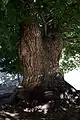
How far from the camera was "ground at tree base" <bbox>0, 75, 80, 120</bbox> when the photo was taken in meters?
4.75

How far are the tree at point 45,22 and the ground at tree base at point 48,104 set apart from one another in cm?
54

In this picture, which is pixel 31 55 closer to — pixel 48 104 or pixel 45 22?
pixel 45 22

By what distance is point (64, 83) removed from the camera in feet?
20.2

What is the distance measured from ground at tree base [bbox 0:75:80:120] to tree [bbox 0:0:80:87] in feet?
1.76

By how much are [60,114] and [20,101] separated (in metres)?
1.10

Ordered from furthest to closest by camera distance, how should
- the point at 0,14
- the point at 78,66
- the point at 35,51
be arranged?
1. the point at 78,66
2. the point at 35,51
3. the point at 0,14

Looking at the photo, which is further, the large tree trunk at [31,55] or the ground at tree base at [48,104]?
the large tree trunk at [31,55]

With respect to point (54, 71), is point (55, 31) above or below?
above

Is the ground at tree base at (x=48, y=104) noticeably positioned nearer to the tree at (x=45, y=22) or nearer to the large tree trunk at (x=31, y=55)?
the large tree trunk at (x=31, y=55)

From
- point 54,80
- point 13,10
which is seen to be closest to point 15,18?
point 13,10

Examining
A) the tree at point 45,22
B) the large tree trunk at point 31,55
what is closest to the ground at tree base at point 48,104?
the large tree trunk at point 31,55

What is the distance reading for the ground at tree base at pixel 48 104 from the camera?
187 inches

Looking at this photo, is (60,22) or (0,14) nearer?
(0,14)

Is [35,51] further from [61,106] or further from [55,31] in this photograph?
[61,106]
